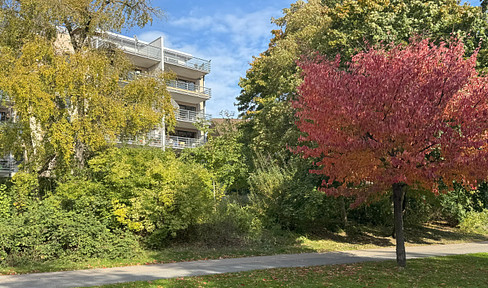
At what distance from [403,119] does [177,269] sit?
7477 millimetres

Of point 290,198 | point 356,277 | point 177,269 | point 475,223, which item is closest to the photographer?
point 356,277

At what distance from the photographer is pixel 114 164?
15.2m

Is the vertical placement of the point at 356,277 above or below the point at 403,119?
below

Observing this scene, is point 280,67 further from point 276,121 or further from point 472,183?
point 472,183

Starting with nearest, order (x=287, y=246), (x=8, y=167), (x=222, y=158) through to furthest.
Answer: (x=287, y=246) → (x=222, y=158) → (x=8, y=167)

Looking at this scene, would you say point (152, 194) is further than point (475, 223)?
No

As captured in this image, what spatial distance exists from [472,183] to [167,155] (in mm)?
11609

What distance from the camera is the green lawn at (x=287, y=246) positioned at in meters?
12.1

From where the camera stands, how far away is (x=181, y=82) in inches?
1485

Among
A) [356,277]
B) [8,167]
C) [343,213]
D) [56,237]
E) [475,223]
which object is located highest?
[8,167]

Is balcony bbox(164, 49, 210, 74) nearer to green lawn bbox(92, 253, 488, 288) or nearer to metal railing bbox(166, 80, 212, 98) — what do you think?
metal railing bbox(166, 80, 212, 98)

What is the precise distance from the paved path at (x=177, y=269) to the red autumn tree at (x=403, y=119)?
3823mm

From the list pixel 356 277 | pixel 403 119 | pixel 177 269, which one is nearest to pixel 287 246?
pixel 177 269

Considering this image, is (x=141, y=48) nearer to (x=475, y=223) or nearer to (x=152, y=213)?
(x=152, y=213)
